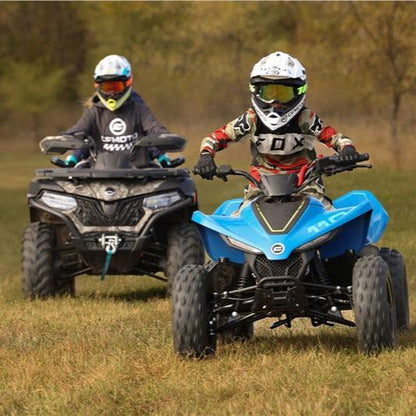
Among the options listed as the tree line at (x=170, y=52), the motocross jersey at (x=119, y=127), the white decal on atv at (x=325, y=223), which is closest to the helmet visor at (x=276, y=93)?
the white decal on atv at (x=325, y=223)

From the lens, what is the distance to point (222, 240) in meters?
8.61

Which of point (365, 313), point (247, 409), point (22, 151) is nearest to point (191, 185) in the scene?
point (365, 313)

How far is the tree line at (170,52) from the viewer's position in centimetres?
5600

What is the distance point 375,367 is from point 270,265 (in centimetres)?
104

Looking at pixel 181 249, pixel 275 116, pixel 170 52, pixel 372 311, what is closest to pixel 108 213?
pixel 181 249

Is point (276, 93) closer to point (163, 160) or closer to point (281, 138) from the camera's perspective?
point (281, 138)

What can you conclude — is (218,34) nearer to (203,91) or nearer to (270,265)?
(203,91)

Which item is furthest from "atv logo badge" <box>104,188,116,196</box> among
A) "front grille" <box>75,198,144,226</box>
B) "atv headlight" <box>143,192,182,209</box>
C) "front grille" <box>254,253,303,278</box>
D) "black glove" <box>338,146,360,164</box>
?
"front grille" <box>254,253,303,278</box>

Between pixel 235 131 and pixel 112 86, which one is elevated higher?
pixel 112 86

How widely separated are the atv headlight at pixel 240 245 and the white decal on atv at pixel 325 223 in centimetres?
36

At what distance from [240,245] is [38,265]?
15.8 feet

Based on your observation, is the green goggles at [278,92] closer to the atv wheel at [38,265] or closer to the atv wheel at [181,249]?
the atv wheel at [181,249]

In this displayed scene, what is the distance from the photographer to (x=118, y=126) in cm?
A: 1373

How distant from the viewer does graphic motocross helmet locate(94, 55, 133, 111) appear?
45.1 feet
